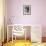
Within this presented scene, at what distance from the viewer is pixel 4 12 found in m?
2.43

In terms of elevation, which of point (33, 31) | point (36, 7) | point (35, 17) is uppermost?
point (36, 7)

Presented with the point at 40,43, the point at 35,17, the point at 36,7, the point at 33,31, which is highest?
the point at 36,7

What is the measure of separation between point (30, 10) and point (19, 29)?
0.41 m

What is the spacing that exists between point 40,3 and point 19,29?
0.62m

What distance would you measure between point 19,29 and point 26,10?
0.37 m

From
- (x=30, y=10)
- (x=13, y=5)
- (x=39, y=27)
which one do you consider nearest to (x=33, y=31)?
(x=39, y=27)

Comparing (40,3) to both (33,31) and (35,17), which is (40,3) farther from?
(33,31)

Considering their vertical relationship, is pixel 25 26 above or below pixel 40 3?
below

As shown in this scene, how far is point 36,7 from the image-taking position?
2.44 metres

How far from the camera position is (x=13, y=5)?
7.98 feet

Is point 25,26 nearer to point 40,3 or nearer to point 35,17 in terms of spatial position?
point 35,17

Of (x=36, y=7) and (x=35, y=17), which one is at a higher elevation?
(x=36, y=7)

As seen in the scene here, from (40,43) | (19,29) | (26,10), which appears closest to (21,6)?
(26,10)

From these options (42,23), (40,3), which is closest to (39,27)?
(42,23)
